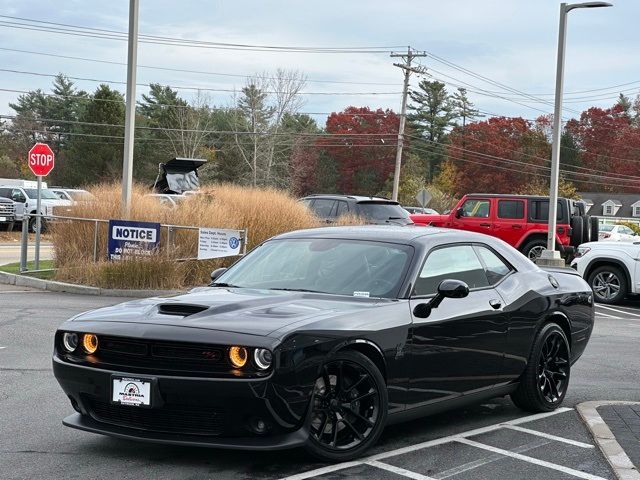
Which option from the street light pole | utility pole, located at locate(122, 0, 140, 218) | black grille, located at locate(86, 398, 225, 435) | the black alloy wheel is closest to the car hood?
black grille, located at locate(86, 398, 225, 435)

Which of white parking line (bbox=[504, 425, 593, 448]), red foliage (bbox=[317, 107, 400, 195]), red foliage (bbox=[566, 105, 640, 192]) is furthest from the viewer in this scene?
red foliage (bbox=[566, 105, 640, 192])

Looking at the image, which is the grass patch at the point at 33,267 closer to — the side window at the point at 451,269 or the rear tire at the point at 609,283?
the rear tire at the point at 609,283

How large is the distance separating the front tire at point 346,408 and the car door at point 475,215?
21588mm

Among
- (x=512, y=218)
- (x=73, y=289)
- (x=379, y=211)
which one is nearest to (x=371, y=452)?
(x=73, y=289)

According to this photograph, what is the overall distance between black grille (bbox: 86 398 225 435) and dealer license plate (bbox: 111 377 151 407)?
0.19ft

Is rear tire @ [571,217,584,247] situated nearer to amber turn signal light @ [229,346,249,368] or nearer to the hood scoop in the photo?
the hood scoop

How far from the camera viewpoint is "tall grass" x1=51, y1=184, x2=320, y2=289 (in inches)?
696

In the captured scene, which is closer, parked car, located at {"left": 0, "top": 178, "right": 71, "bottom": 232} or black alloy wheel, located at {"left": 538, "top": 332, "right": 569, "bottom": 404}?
black alloy wheel, located at {"left": 538, "top": 332, "right": 569, "bottom": 404}

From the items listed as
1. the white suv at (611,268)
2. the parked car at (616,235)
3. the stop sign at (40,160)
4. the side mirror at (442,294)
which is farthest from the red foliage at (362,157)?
the side mirror at (442,294)

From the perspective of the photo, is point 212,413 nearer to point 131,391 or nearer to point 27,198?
point 131,391

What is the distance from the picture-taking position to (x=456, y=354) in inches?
257

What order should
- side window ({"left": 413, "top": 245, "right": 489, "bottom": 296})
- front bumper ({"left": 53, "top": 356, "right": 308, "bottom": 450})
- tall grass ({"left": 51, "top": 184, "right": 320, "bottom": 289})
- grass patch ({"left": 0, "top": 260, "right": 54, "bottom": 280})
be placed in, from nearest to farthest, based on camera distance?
front bumper ({"left": 53, "top": 356, "right": 308, "bottom": 450}) → side window ({"left": 413, "top": 245, "right": 489, "bottom": 296}) → tall grass ({"left": 51, "top": 184, "right": 320, "bottom": 289}) → grass patch ({"left": 0, "top": 260, "right": 54, "bottom": 280})

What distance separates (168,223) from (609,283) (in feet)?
28.5

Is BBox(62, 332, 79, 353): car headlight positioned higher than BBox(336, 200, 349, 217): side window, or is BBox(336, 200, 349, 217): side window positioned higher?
Answer: BBox(336, 200, 349, 217): side window
